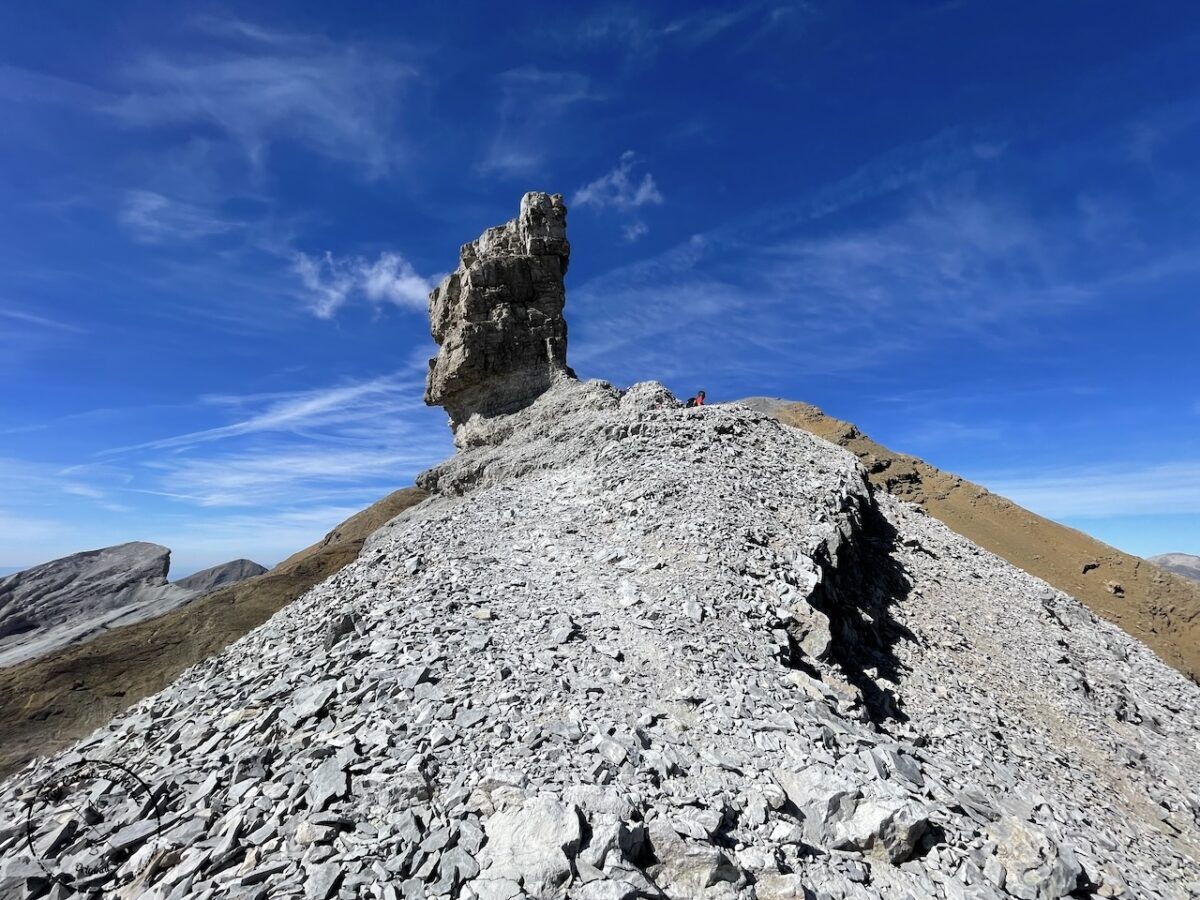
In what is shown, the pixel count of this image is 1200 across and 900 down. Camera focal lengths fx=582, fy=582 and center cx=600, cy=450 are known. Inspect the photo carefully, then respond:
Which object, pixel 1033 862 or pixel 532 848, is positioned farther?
pixel 1033 862

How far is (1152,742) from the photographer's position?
610 inches

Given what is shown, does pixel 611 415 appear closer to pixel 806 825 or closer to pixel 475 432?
pixel 475 432

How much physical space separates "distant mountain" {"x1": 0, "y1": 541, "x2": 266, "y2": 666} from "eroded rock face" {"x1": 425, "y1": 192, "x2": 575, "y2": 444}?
1139 inches

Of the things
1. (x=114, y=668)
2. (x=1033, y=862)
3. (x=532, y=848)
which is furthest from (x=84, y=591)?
(x=1033, y=862)

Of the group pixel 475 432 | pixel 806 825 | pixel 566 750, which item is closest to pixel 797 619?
pixel 806 825

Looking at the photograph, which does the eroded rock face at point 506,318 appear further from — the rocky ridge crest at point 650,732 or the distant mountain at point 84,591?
the distant mountain at point 84,591

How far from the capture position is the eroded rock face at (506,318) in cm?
2673

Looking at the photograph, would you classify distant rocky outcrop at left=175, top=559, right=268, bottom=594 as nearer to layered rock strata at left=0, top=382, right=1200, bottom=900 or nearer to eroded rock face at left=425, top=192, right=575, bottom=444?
eroded rock face at left=425, top=192, right=575, bottom=444

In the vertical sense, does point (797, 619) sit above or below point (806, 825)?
above

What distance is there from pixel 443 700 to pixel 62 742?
20444 mm

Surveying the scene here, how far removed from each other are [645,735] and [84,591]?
2361 inches

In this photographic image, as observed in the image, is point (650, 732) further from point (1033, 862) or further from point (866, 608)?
point (866, 608)

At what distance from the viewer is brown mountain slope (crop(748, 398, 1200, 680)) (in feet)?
106

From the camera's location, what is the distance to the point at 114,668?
2364cm
